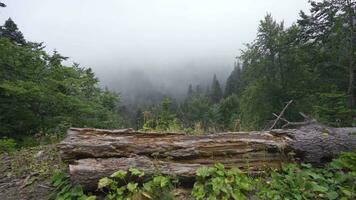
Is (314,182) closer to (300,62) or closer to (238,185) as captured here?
(238,185)

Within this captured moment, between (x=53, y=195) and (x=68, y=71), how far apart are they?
40.0 ft

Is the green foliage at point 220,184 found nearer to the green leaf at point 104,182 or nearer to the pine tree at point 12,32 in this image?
the green leaf at point 104,182

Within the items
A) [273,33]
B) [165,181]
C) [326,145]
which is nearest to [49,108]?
[165,181]

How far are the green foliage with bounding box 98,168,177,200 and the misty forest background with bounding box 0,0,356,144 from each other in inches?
101

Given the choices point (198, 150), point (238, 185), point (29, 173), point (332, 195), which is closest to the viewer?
point (332, 195)

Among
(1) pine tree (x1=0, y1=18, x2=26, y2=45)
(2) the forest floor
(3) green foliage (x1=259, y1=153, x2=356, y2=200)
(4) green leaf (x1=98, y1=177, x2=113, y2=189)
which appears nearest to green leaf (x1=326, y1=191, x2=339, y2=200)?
(3) green foliage (x1=259, y1=153, x2=356, y2=200)

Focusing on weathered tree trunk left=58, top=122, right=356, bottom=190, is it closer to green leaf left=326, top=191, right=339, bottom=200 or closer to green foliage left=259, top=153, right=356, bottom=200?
green foliage left=259, top=153, right=356, bottom=200

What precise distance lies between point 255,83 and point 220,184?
918 inches

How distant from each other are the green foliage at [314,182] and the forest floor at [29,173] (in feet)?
10.1

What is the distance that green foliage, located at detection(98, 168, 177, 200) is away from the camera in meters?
3.38

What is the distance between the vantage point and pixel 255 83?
2556 centimetres

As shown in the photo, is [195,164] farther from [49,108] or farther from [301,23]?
[301,23]

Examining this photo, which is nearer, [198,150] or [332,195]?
[332,195]

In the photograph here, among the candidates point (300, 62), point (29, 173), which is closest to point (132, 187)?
point (29, 173)
